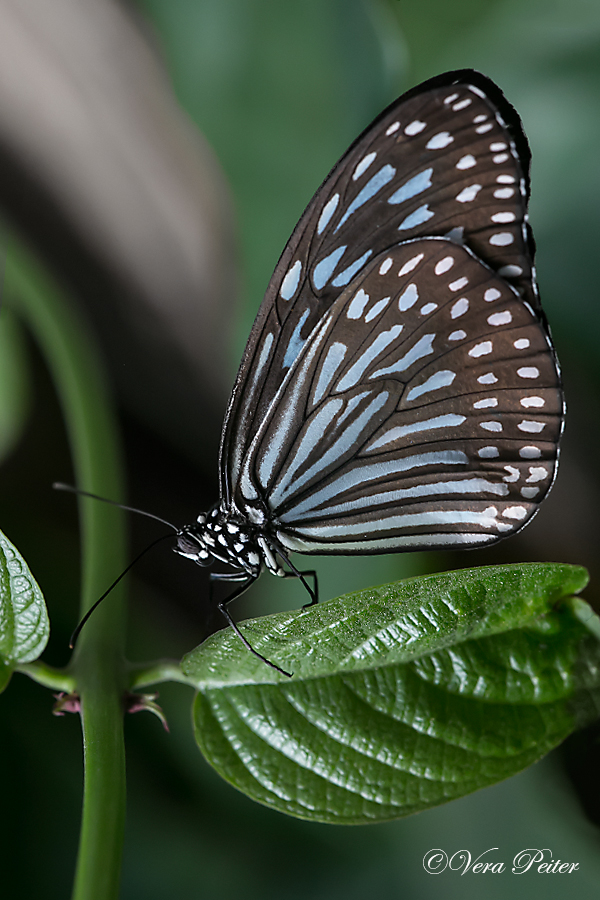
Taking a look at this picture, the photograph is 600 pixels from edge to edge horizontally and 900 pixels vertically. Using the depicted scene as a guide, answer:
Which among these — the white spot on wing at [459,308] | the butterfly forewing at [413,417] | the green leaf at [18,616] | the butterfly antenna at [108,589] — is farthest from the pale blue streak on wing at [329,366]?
the green leaf at [18,616]

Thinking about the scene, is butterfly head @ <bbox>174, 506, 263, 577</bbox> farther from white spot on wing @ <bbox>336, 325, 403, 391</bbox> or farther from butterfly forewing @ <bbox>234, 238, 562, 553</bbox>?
white spot on wing @ <bbox>336, 325, 403, 391</bbox>

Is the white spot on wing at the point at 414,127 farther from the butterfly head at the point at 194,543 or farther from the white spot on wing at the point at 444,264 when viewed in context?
the butterfly head at the point at 194,543

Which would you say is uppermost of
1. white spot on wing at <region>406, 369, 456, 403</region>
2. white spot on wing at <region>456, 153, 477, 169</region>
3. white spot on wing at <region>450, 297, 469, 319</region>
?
white spot on wing at <region>456, 153, 477, 169</region>

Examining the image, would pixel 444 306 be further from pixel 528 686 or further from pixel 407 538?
pixel 528 686

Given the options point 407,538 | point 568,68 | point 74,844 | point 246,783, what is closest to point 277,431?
point 407,538

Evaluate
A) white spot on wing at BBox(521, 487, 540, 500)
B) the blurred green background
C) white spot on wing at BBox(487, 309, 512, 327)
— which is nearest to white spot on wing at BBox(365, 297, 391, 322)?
white spot on wing at BBox(487, 309, 512, 327)

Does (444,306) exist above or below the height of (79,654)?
above
